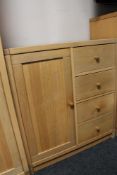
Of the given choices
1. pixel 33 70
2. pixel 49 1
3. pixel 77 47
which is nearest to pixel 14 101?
pixel 33 70

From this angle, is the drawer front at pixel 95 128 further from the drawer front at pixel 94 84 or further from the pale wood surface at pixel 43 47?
the pale wood surface at pixel 43 47

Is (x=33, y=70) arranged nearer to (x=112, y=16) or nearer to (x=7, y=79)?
(x=7, y=79)

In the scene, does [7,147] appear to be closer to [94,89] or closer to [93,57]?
[94,89]

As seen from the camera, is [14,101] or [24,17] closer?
[14,101]

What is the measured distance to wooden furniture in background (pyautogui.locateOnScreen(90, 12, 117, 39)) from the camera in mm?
1371

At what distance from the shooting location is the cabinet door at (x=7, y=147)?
100 cm

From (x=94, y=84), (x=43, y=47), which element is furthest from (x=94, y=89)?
(x=43, y=47)

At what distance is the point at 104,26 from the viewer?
1.47 metres

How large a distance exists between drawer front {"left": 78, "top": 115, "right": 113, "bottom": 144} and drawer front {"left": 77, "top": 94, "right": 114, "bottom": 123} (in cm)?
6

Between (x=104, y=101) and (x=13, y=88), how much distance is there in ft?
2.77

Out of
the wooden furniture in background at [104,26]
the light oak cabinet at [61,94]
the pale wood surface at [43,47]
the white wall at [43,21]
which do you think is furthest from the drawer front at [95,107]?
the white wall at [43,21]

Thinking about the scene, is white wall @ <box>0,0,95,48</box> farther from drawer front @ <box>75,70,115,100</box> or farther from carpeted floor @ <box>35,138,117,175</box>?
carpeted floor @ <box>35,138,117,175</box>

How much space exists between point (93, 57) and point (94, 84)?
0.76 ft

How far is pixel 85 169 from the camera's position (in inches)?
50.3
